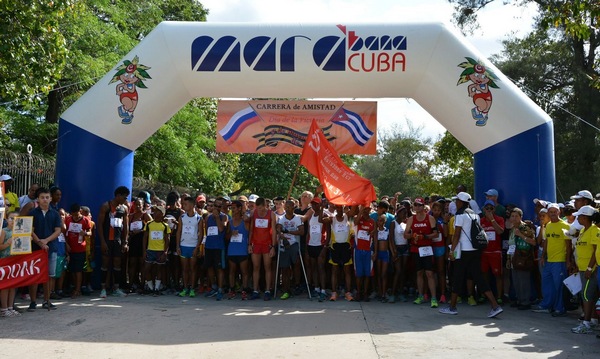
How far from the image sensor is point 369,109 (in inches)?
502

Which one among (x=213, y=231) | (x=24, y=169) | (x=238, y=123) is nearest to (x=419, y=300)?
(x=213, y=231)

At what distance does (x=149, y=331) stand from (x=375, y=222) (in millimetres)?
4582

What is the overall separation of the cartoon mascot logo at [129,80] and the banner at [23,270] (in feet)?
10.4

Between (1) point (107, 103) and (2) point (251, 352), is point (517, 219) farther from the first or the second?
(1) point (107, 103)

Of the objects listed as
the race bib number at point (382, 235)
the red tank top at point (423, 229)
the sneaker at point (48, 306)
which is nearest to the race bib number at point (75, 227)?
the sneaker at point (48, 306)

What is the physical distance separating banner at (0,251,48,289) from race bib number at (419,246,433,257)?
19.0ft

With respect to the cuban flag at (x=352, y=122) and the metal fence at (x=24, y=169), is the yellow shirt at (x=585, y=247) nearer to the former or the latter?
the cuban flag at (x=352, y=122)

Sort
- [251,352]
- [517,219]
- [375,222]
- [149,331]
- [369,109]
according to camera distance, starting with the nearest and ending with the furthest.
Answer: [251,352]
[149,331]
[517,219]
[375,222]
[369,109]

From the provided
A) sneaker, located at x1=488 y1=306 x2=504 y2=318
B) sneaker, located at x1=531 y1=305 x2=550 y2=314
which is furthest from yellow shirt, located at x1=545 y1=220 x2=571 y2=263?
sneaker, located at x1=488 y1=306 x2=504 y2=318

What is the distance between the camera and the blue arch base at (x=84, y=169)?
11570mm

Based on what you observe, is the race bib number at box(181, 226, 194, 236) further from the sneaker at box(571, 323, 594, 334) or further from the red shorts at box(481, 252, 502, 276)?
the sneaker at box(571, 323, 594, 334)

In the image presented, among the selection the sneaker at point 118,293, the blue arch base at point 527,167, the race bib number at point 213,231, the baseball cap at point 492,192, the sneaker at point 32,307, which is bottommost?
the sneaker at point 32,307

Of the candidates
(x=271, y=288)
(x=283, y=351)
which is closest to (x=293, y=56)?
(x=271, y=288)

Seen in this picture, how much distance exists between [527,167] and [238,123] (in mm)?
5428
